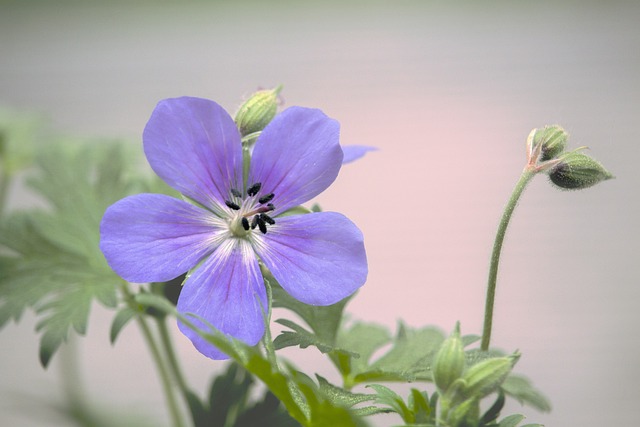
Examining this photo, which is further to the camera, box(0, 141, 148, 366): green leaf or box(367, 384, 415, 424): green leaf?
box(0, 141, 148, 366): green leaf

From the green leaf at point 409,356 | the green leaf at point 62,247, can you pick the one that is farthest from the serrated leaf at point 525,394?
the green leaf at point 62,247

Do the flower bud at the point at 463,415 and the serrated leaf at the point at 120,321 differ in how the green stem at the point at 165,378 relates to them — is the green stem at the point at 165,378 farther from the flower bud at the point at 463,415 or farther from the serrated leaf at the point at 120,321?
the flower bud at the point at 463,415

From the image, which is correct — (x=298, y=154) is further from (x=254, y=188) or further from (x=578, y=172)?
(x=578, y=172)

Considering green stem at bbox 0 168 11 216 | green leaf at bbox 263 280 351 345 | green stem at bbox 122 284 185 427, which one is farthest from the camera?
green stem at bbox 0 168 11 216

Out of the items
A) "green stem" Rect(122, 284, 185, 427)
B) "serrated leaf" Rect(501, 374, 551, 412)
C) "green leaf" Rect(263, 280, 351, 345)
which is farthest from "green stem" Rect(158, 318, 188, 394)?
"serrated leaf" Rect(501, 374, 551, 412)

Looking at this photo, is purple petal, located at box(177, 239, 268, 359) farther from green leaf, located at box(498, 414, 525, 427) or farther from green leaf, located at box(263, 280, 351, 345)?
green leaf, located at box(498, 414, 525, 427)
